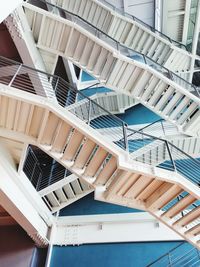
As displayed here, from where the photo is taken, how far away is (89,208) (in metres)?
7.87

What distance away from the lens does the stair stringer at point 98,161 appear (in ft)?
14.0

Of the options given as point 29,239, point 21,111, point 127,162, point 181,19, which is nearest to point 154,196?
point 127,162

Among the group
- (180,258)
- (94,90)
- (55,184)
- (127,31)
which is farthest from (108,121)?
(180,258)

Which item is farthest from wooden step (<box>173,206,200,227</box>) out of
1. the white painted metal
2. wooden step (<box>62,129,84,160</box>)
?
wooden step (<box>62,129,84,160</box>)

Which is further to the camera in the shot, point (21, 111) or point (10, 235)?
point (10, 235)

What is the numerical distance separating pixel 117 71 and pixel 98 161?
2799mm

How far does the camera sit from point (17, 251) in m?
7.11

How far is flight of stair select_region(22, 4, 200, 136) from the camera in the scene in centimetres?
660

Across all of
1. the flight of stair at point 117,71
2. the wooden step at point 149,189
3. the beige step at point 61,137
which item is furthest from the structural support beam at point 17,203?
the flight of stair at point 117,71

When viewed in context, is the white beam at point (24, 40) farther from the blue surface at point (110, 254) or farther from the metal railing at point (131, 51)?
the blue surface at point (110, 254)

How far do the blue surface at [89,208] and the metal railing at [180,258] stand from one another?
1452 millimetres

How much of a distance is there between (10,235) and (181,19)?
853 centimetres

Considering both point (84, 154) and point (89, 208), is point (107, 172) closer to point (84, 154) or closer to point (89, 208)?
point (84, 154)

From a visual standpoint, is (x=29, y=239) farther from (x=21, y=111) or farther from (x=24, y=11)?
(x=24, y=11)
